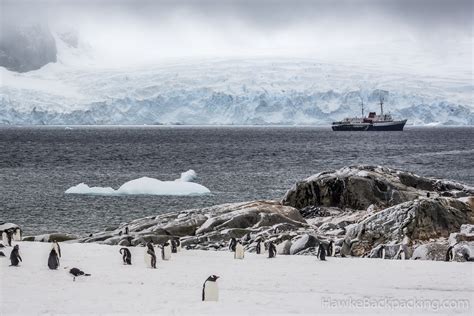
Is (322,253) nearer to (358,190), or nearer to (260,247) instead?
(260,247)

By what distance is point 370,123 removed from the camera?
510 ft

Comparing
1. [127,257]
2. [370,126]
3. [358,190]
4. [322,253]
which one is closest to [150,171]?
[358,190]

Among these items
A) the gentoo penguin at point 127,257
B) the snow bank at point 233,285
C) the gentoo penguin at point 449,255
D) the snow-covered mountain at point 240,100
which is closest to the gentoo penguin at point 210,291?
the snow bank at point 233,285

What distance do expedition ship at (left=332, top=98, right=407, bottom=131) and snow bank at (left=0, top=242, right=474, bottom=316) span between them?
134827mm

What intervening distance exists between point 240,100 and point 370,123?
27475 mm

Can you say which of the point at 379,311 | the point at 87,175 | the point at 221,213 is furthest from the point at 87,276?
the point at 87,175

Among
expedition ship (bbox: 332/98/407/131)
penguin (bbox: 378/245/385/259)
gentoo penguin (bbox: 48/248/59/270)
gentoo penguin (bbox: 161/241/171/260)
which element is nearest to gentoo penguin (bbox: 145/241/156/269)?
gentoo penguin (bbox: 161/241/171/260)

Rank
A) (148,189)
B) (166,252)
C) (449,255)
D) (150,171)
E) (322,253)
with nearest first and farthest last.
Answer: (449,255)
(322,253)
(166,252)
(148,189)
(150,171)

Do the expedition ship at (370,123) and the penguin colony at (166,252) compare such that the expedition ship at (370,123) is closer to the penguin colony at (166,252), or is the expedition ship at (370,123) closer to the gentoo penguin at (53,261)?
the penguin colony at (166,252)

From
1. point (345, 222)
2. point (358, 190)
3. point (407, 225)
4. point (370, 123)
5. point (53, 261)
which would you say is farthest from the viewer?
point (370, 123)

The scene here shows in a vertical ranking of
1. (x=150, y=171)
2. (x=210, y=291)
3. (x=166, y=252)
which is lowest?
(x=150, y=171)

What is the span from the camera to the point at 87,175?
197 feet

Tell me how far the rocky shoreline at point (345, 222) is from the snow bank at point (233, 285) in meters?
1.82

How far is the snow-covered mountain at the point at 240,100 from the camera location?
155 m
